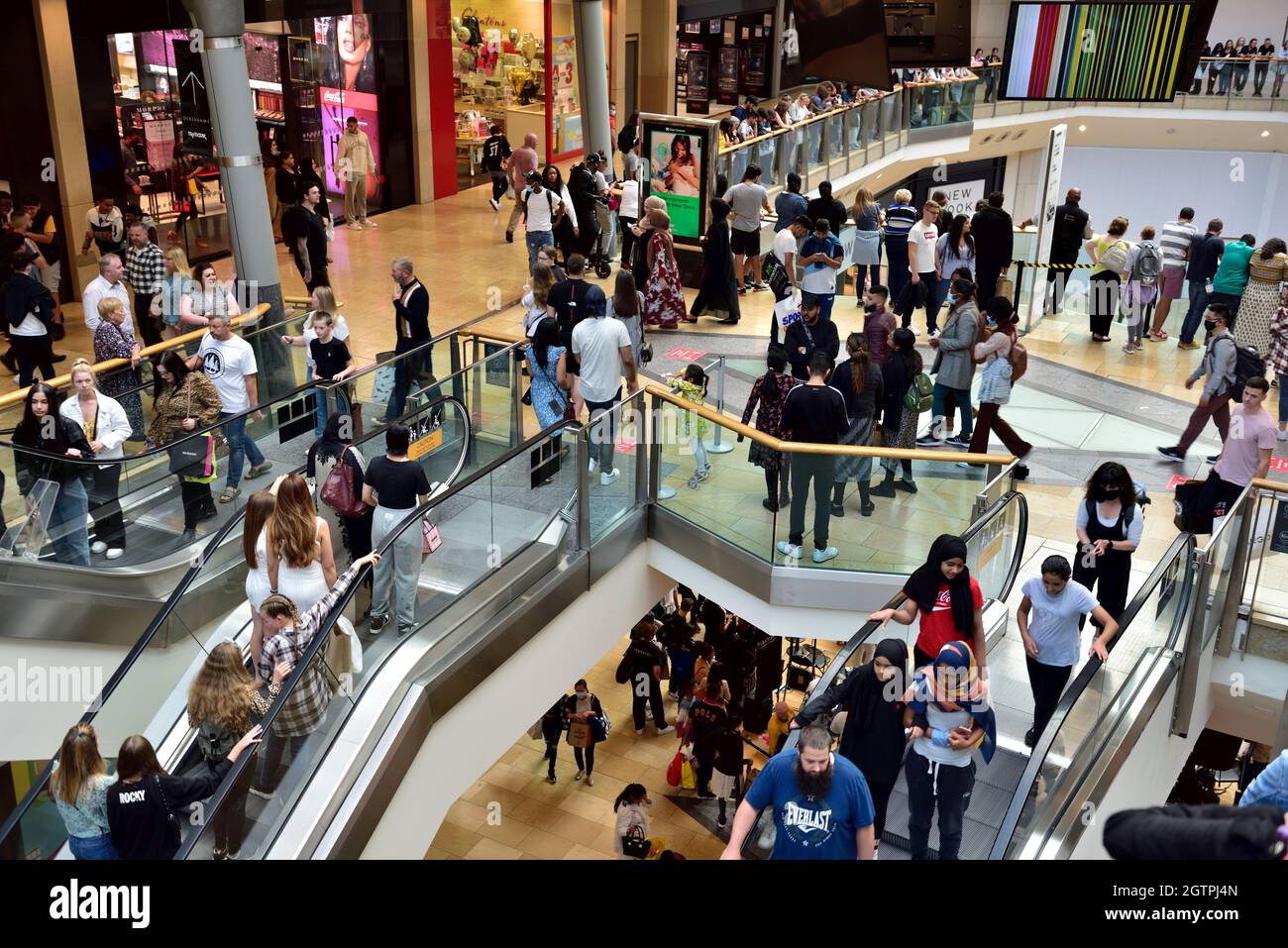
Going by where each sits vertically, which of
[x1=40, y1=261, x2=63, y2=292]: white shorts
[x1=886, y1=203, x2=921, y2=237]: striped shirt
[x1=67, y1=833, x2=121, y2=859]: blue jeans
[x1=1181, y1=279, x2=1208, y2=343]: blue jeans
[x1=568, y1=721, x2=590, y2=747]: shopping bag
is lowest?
[x1=568, y1=721, x2=590, y2=747]: shopping bag

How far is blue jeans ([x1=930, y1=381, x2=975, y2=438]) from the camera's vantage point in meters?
10.3

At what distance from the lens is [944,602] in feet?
20.8

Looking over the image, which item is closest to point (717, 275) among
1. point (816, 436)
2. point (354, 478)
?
point (816, 436)

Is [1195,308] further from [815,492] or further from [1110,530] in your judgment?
[1110,530]

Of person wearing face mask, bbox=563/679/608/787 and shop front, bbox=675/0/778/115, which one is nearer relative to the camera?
person wearing face mask, bbox=563/679/608/787

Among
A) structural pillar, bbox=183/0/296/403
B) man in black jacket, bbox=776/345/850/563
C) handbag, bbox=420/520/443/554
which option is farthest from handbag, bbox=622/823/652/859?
handbag, bbox=420/520/443/554

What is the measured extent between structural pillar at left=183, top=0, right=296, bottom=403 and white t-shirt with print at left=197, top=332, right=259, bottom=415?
1436mm

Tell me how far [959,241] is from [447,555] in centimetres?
765

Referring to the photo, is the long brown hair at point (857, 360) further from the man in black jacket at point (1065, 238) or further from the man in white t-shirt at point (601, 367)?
the man in black jacket at point (1065, 238)

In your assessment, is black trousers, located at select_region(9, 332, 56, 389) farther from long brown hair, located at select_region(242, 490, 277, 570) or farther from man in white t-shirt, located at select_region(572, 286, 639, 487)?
long brown hair, located at select_region(242, 490, 277, 570)

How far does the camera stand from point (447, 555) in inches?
293

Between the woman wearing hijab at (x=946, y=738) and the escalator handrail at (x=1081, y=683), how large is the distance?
23 cm

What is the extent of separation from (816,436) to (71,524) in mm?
4810
